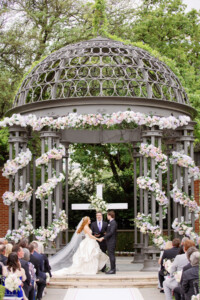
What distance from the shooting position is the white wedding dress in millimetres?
13594

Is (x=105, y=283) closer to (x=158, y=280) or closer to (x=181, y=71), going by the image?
(x=158, y=280)

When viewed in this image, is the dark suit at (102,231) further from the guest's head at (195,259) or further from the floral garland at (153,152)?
the guest's head at (195,259)

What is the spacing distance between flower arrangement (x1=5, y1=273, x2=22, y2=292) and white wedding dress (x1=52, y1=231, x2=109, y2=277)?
5.29 meters

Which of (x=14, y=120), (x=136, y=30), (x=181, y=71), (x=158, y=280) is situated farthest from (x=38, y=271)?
(x=136, y=30)

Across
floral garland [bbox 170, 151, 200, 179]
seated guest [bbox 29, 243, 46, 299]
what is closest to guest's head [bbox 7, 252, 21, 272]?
seated guest [bbox 29, 243, 46, 299]

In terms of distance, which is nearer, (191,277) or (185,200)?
(191,277)

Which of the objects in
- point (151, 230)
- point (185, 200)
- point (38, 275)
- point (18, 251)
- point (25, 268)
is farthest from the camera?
point (185, 200)

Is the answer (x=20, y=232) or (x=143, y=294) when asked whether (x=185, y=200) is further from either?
(x=20, y=232)

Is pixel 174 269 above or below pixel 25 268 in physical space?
below

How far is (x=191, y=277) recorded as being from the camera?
25.7ft

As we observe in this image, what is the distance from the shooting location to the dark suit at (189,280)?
7.81 m

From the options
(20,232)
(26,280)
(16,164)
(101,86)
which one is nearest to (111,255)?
(20,232)

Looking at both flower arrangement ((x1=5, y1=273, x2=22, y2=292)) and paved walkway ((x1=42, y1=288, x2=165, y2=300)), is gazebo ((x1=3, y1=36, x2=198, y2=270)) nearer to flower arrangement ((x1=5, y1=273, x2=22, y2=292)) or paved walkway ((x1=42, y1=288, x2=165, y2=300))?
paved walkway ((x1=42, y1=288, x2=165, y2=300))

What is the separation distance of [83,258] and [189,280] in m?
6.19
